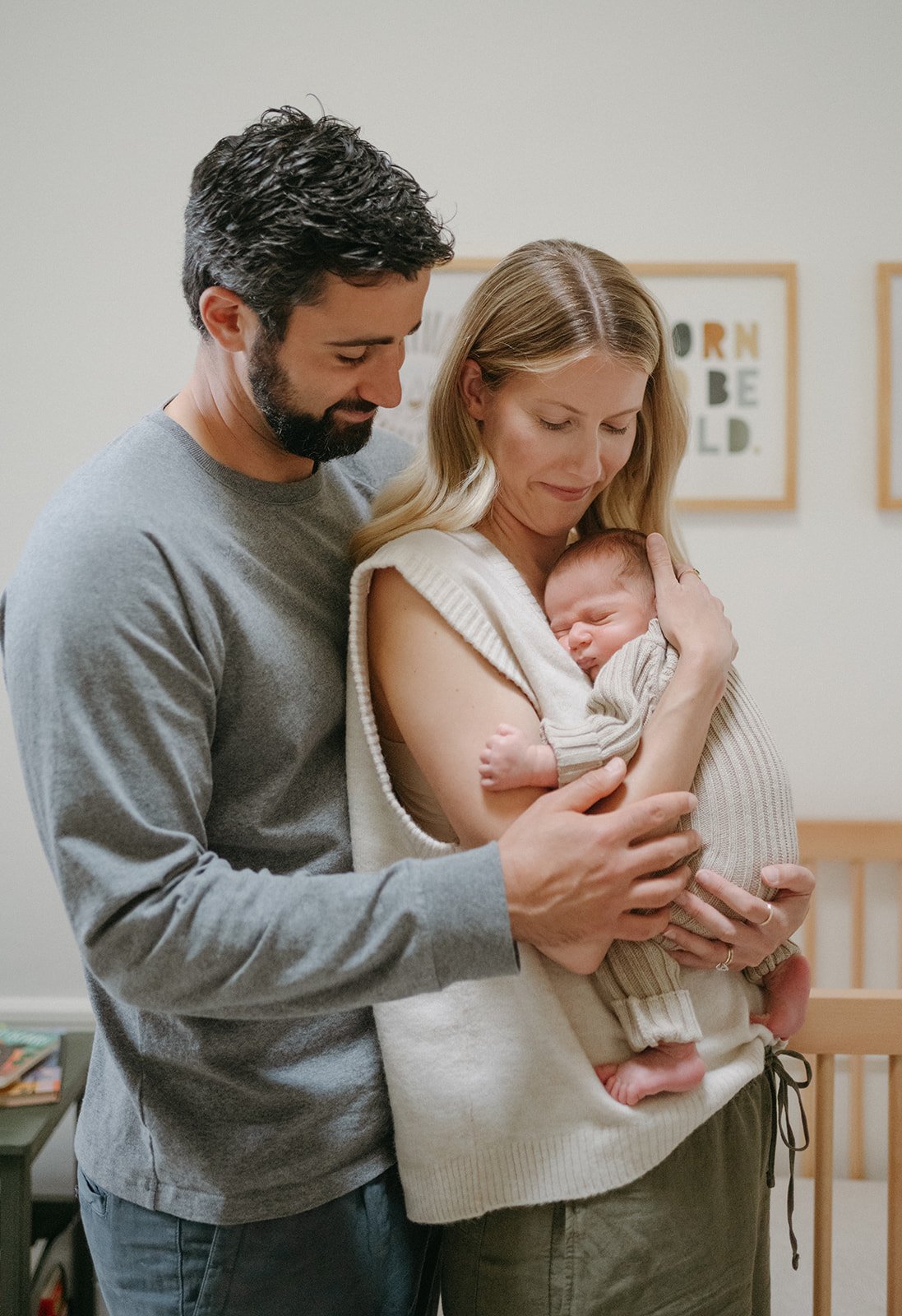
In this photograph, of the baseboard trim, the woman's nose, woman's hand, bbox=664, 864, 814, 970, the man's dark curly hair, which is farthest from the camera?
the baseboard trim

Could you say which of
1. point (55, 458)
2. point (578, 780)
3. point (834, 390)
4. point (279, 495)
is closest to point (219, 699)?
point (279, 495)

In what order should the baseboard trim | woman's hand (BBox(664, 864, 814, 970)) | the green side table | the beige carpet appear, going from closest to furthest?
woman's hand (BBox(664, 864, 814, 970)) → the green side table → the beige carpet → the baseboard trim

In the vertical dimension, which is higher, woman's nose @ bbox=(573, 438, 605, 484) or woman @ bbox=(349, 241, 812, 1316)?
woman's nose @ bbox=(573, 438, 605, 484)

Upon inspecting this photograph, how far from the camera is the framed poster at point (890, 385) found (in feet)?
8.25

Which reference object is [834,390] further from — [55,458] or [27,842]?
[27,842]

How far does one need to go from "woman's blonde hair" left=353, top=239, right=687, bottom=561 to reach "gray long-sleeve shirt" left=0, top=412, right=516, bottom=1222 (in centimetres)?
11

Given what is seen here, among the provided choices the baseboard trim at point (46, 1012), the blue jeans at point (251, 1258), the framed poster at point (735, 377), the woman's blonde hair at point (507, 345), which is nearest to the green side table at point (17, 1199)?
the baseboard trim at point (46, 1012)

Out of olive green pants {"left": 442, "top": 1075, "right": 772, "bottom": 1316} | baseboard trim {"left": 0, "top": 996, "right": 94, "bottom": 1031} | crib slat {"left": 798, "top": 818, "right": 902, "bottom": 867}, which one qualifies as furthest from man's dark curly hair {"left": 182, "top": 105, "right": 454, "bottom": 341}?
baseboard trim {"left": 0, "top": 996, "right": 94, "bottom": 1031}

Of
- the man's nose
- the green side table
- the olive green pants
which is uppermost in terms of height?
the man's nose

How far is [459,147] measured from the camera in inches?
101

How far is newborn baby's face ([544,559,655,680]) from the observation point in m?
1.28

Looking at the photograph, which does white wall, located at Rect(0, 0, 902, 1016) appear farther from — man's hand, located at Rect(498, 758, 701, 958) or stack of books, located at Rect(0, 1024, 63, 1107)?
man's hand, located at Rect(498, 758, 701, 958)

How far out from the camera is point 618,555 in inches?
52.9

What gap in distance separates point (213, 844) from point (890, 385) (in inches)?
80.0
